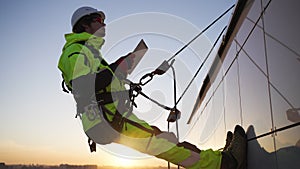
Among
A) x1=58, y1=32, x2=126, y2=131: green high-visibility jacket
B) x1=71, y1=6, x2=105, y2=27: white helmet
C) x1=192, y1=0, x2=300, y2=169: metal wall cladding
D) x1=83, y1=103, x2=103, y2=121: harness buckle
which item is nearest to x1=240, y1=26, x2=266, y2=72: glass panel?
x1=192, y1=0, x2=300, y2=169: metal wall cladding

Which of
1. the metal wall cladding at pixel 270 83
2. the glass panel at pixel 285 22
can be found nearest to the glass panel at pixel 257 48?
the metal wall cladding at pixel 270 83

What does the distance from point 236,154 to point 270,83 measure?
1.02 m

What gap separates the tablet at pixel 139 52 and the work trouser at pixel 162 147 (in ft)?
1.60

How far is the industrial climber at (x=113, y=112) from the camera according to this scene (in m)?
3.19

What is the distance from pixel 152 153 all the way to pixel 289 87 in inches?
64.4

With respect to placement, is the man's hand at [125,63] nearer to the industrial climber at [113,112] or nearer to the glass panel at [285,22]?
the industrial climber at [113,112]

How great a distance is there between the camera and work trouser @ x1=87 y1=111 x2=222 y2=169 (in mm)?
3330

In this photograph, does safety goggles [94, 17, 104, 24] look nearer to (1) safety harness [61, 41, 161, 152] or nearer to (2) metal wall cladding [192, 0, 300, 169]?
(1) safety harness [61, 41, 161, 152]

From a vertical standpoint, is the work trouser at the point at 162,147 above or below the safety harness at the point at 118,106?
below

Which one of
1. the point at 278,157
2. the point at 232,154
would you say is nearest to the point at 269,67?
the point at 278,157

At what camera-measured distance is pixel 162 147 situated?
3.34 metres

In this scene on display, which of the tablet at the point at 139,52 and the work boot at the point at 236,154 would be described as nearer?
the work boot at the point at 236,154

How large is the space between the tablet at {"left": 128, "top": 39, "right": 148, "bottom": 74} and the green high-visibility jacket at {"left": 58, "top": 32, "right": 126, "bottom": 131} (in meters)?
0.23

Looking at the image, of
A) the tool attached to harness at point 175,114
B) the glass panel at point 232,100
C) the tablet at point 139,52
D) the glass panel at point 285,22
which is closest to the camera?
the glass panel at point 285,22
